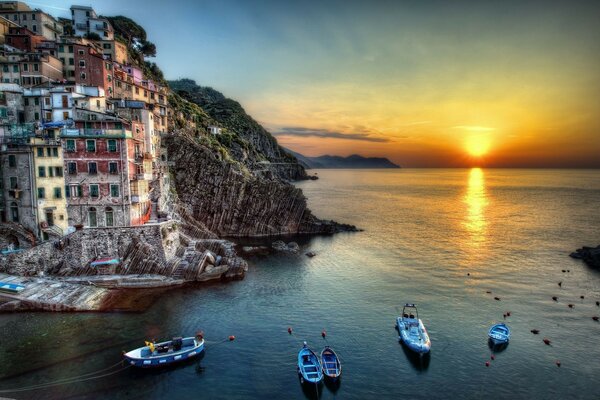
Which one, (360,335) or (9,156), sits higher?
(9,156)

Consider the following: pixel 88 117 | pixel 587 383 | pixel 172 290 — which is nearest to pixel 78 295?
Result: pixel 172 290

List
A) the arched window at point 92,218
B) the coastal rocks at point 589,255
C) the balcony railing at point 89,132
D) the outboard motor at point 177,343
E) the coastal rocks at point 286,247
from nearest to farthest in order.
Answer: the outboard motor at point 177,343, the balcony railing at point 89,132, the arched window at point 92,218, the coastal rocks at point 589,255, the coastal rocks at point 286,247

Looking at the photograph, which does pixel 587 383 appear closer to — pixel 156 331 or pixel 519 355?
pixel 519 355

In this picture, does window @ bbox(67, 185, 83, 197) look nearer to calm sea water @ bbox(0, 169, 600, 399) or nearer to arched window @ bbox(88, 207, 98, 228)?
arched window @ bbox(88, 207, 98, 228)

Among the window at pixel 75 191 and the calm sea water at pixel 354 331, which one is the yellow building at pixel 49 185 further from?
the calm sea water at pixel 354 331

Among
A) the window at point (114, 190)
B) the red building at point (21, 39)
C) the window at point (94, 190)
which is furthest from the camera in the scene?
the red building at point (21, 39)

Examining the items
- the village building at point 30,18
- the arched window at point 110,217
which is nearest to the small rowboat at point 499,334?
the arched window at point 110,217

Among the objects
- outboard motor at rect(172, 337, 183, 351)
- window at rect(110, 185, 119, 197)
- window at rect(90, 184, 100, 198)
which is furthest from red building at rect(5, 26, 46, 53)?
outboard motor at rect(172, 337, 183, 351)
